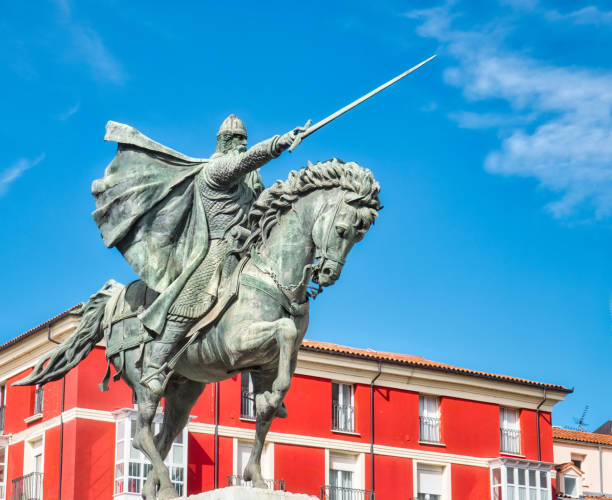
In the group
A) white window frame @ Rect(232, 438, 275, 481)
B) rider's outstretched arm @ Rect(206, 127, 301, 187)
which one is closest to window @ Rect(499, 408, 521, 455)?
white window frame @ Rect(232, 438, 275, 481)

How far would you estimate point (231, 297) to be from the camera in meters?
13.4

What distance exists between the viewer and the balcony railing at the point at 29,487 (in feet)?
155

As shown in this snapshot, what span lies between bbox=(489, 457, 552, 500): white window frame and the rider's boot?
43.6 meters

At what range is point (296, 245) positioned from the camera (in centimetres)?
1329

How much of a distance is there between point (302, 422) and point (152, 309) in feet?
123

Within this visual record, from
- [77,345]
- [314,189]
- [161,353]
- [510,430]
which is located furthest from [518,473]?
[314,189]

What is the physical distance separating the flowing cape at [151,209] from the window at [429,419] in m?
41.3

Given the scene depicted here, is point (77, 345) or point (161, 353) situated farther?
point (77, 345)

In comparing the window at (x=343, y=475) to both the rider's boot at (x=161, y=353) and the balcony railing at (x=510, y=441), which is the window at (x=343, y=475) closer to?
the balcony railing at (x=510, y=441)

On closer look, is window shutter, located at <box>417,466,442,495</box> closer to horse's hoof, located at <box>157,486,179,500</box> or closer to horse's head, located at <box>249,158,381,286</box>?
horse's hoof, located at <box>157,486,179,500</box>

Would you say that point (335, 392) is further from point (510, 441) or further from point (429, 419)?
point (510, 441)

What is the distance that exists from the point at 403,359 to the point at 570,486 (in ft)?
39.8

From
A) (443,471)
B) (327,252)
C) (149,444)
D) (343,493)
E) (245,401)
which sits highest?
(245,401)

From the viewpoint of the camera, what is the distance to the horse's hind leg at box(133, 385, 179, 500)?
13.7m
